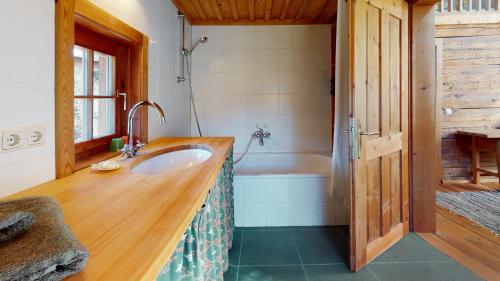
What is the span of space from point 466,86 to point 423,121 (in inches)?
91.6

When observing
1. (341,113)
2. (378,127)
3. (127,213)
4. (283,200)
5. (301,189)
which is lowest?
(283,200)

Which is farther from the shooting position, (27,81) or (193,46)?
(193,46)

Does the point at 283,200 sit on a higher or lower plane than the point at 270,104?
lower

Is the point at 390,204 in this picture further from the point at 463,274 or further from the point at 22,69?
the point at 22,69

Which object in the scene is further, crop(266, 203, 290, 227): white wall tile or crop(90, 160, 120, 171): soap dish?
crop(266, 203, 290, 227): white wall tile

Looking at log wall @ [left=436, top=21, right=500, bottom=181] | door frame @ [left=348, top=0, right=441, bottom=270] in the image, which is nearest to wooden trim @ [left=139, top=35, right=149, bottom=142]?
door frame @ [left=348, top=0, right=441, bottom=270]

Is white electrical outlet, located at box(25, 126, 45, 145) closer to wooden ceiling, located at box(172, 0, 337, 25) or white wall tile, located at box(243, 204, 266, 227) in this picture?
white wall tile, located at box(243, 204, 266, 227)

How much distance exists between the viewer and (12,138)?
99 centimetres

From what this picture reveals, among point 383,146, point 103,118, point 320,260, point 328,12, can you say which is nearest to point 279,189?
point 320,260

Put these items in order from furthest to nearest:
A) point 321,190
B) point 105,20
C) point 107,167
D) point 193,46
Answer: point 193,46 < point 321,190 < point 105,20 < point 107,167

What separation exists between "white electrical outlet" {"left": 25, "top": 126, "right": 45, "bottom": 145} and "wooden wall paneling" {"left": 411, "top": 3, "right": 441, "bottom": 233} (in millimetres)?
2641

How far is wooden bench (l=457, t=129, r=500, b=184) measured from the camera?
147 inches

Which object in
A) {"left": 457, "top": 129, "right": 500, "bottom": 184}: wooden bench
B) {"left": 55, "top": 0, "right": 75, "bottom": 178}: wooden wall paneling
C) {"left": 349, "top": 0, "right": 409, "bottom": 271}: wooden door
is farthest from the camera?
{"left": 457, "top": 129, "right": 500, "bottom": 184}: wooden bench

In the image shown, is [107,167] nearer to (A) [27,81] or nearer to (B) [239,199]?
(A) [27,81]
